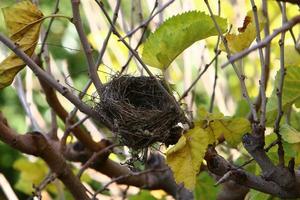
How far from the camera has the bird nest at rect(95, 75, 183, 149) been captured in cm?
120

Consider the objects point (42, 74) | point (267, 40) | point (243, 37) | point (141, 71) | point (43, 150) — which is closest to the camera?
point (267, 40)

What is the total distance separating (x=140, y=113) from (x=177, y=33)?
0.66ft

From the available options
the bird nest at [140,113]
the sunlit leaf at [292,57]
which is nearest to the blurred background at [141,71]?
the sunlit leaf at [292,57]

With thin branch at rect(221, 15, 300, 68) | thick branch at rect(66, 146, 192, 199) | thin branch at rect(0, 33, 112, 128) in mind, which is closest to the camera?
thin branch at rect(221, 15, 300, 68)

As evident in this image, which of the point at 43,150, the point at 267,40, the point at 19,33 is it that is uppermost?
the point at 19,33

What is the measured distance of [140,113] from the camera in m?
1.25

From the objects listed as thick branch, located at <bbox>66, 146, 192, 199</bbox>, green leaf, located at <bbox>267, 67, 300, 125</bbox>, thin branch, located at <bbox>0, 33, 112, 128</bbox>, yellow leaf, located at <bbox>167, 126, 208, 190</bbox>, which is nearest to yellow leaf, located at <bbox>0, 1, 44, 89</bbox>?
thin branch, located at <bbox>0, 33, 112, 128</bbox>

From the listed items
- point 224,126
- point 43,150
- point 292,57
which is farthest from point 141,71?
point 224,126

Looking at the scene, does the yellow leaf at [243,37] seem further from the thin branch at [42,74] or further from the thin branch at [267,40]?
the thin branch at [267,40]

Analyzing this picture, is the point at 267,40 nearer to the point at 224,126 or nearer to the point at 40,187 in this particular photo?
the point at 224,126

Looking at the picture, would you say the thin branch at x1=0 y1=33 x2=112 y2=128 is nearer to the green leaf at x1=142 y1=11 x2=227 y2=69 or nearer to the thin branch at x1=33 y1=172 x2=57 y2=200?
the green leaf at x1=142 y1=11 x2=227 y2=69

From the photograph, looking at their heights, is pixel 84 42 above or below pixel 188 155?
above

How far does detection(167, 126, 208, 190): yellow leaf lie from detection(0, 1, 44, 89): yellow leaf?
0.32 meters

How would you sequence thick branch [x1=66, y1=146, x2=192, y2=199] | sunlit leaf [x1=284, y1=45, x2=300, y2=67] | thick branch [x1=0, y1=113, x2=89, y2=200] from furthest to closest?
thick branch [x1=66, y1=146, x2=192, y2=199]
thick branch [x1=0, y1=113, x2=89, y2=200]
sunlit leaf [x1=284, y1=45, x2=300, y2=67]
